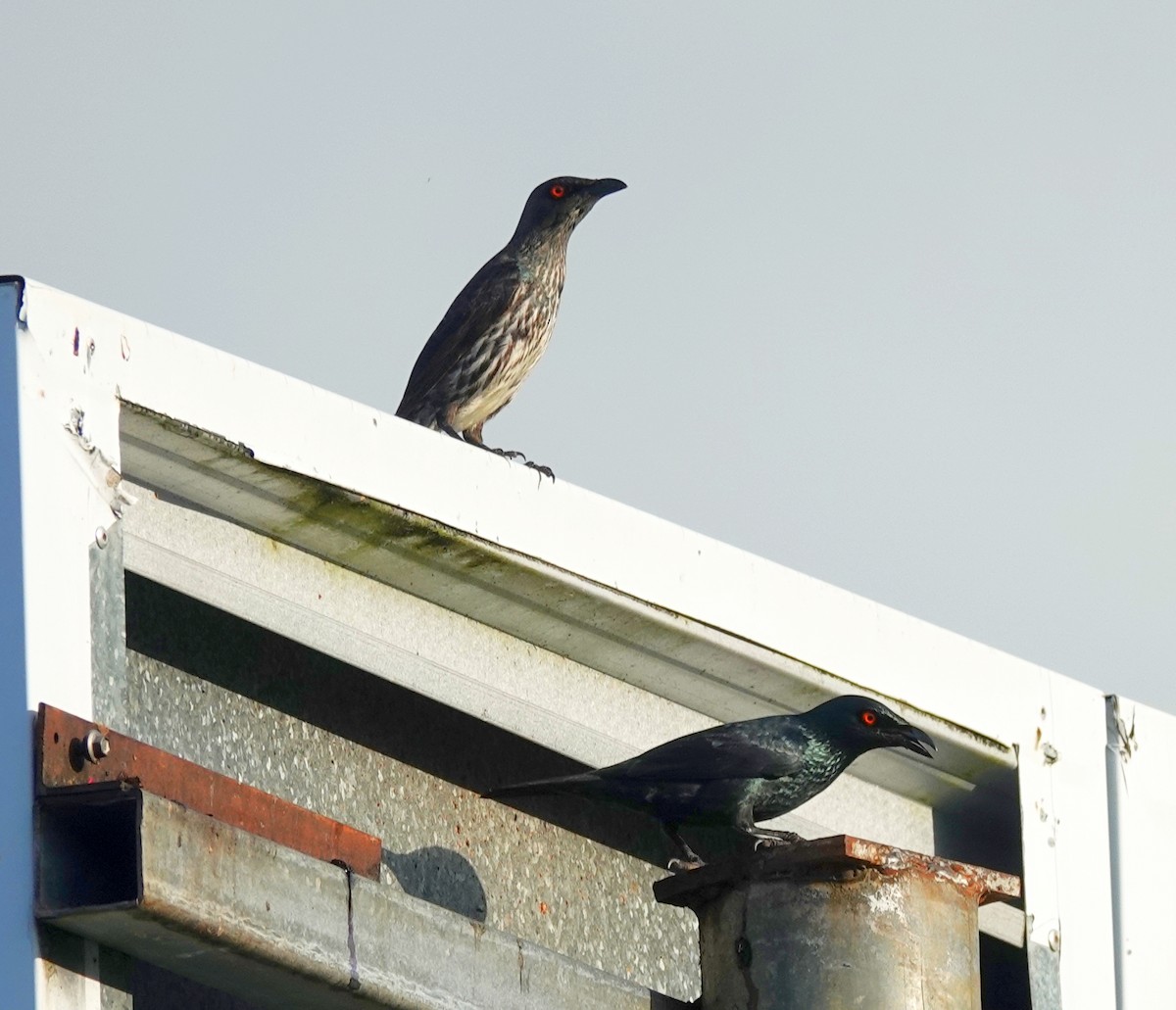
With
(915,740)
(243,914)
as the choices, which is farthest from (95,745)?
→ (915,740)

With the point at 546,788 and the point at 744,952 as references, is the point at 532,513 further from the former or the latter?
the point at 744,952

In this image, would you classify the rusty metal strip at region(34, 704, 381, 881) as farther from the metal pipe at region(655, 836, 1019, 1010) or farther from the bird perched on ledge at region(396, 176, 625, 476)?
the bird perched on ledge at region(396, 176, 625, 476)

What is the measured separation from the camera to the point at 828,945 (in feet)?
13.5

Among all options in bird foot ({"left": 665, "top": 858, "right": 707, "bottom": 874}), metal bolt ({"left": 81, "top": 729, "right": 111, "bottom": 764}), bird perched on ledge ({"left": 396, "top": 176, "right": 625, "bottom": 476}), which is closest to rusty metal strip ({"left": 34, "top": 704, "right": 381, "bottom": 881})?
metal bolt ({"left": 81, "top": 729, "right": 111, "bottom": 764})

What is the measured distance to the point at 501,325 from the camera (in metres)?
9.71

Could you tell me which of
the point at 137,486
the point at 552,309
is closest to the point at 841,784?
the point at 137,486

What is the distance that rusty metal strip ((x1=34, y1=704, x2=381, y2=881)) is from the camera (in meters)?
3.60

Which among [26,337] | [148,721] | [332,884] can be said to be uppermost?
[26,337]

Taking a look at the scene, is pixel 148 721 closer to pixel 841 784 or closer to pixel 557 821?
pixel 557 821

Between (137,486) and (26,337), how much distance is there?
539mm

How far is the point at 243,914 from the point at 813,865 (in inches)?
43.6

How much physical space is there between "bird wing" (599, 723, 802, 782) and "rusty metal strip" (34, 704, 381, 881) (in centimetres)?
98

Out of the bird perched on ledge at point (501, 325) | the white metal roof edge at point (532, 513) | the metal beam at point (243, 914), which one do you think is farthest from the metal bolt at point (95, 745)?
the bird perched on ledge at point (501, 325)

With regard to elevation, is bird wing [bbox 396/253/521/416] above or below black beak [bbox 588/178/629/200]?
below
